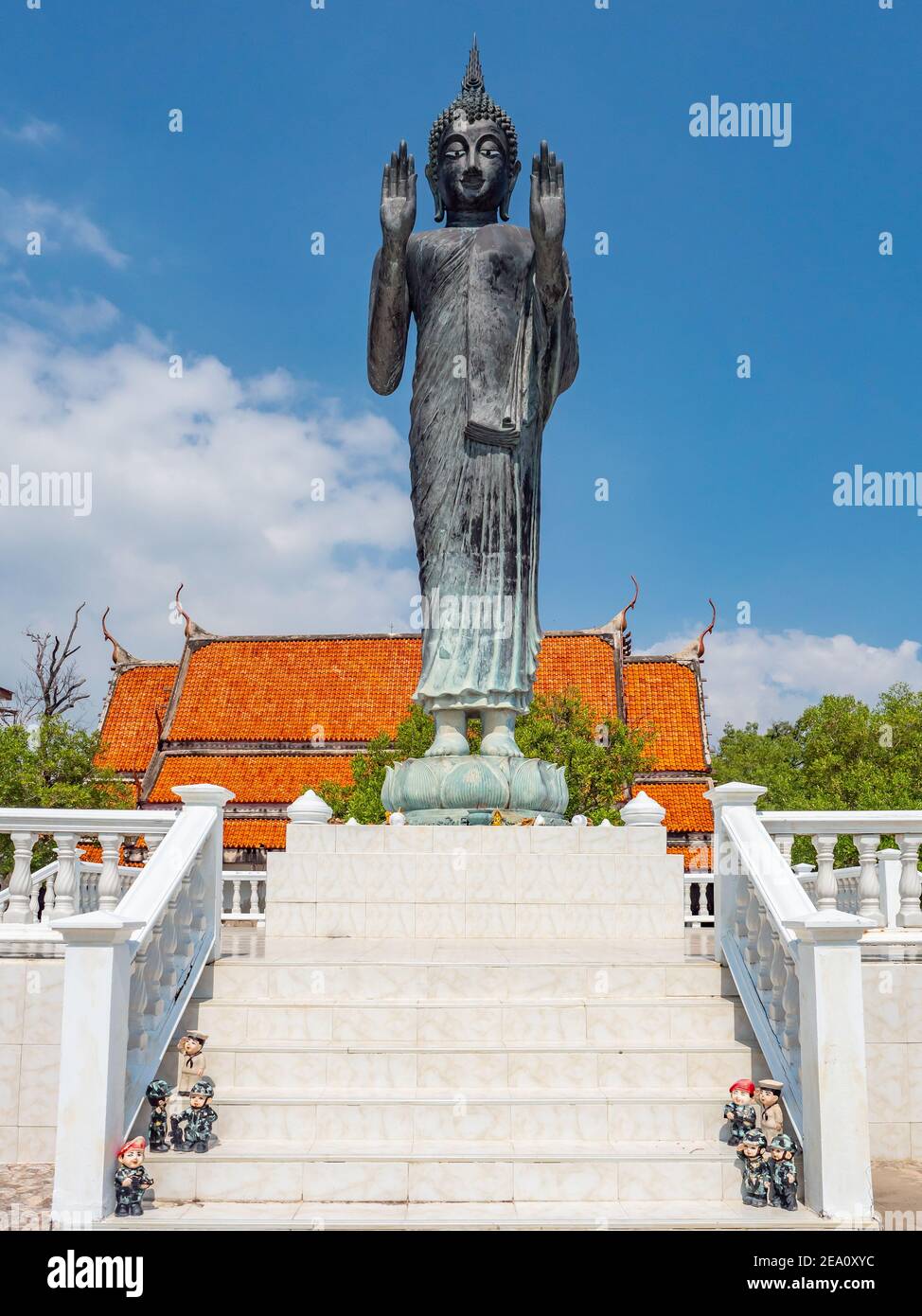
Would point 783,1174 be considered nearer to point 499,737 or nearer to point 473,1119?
point 473,1119

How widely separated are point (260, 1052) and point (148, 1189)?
2.58ft

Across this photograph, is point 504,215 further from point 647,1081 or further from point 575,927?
point 647,1081

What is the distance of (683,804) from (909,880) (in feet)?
54.0

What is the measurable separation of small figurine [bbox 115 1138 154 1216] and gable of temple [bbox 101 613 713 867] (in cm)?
1721

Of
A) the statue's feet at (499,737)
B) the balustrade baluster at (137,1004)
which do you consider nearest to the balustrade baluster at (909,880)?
the statue's feet at (499,737)

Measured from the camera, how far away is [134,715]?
88.6 ft

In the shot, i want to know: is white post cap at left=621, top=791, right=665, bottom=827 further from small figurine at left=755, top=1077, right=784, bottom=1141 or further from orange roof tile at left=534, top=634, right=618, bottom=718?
orange roof tile at left=534, top=634, right=618, bottom=718

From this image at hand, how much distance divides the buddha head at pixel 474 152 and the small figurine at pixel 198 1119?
22.5 feet

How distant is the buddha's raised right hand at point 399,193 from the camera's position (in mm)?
8055

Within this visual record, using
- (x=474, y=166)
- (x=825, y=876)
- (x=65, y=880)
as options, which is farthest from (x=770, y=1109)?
(x=474, y=166)

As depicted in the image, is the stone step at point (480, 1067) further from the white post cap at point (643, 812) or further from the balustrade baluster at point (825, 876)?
the white post cap at point (643, 812)

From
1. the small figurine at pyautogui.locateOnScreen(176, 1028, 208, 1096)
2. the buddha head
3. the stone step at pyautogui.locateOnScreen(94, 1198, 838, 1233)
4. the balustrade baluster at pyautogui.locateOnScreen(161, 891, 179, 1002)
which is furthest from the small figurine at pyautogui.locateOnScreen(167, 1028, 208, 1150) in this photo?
the buddha head

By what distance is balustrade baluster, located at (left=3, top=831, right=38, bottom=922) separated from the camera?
6.27m


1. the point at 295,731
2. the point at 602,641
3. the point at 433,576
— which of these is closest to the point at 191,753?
the point at 295,731
